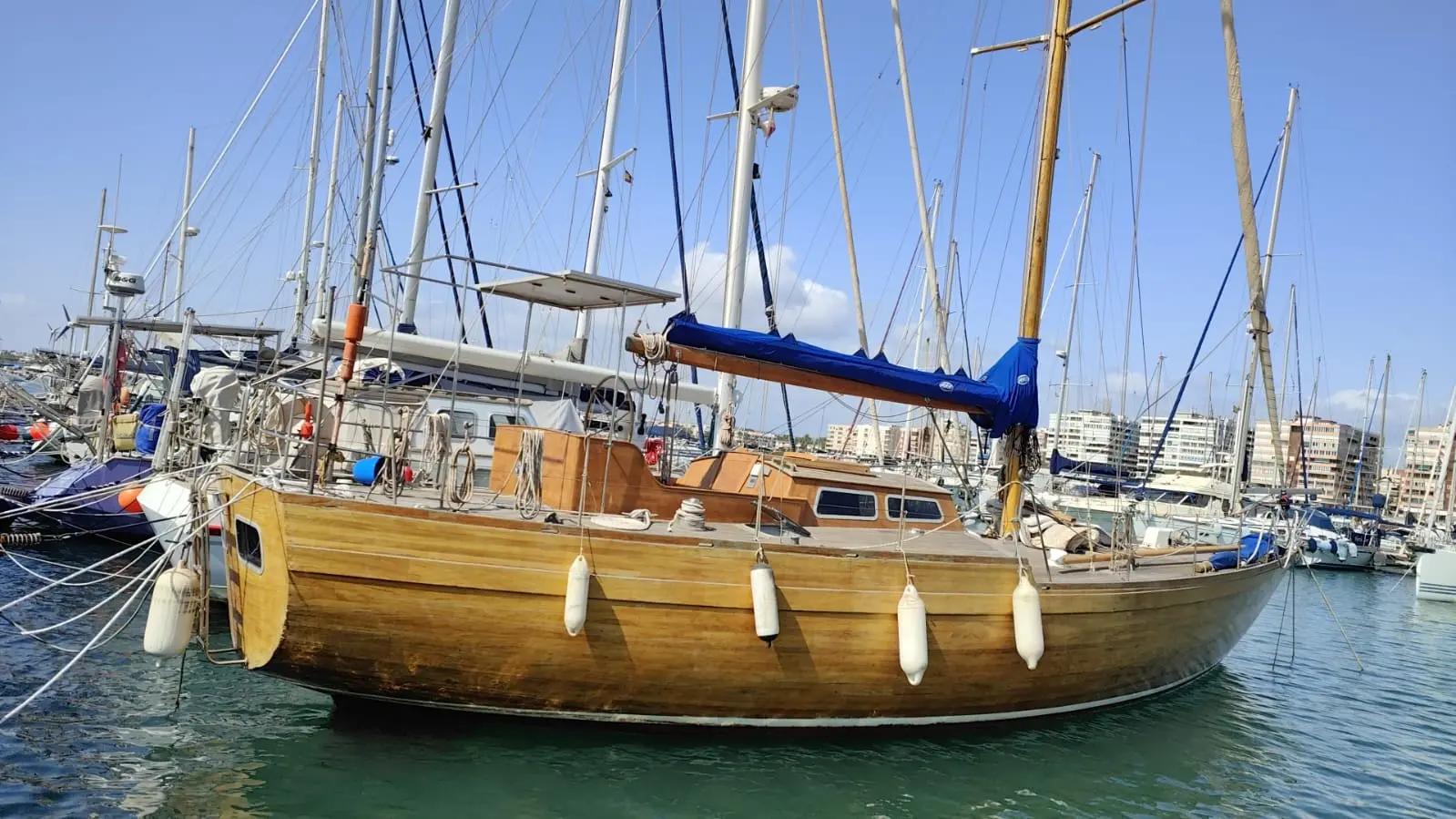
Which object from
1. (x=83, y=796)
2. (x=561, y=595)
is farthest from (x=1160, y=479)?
(x=83, y=796)

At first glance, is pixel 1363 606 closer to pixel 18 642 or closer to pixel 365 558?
pixel 365 558

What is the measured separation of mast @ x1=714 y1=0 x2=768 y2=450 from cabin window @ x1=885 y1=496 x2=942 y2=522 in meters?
3.95

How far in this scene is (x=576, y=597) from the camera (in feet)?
21.7

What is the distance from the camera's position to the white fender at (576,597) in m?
6.60

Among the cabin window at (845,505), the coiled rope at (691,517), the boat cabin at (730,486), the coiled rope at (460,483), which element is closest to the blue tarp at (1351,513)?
the boat cabin at (730,486)

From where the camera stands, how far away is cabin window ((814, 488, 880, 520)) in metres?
9.04

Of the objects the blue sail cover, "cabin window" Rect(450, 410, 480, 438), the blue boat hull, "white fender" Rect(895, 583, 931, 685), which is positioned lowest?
the blue boat hull

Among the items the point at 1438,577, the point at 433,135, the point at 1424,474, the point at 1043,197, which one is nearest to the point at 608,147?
the point at 433,135

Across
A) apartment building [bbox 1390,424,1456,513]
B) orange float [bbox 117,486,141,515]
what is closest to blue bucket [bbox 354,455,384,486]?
orange float [bbox 117,486,141,515]

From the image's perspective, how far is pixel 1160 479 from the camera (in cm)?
3962

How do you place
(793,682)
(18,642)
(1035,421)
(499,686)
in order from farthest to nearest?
(1035,421) → (18,642) → (793,682) → (499,686)

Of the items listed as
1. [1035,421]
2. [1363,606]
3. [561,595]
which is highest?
[1035,421]

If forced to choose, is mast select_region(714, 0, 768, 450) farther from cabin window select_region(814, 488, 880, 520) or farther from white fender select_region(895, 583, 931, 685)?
white fender select_region(895, 583, 931, 685)

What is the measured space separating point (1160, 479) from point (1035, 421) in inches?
1331
